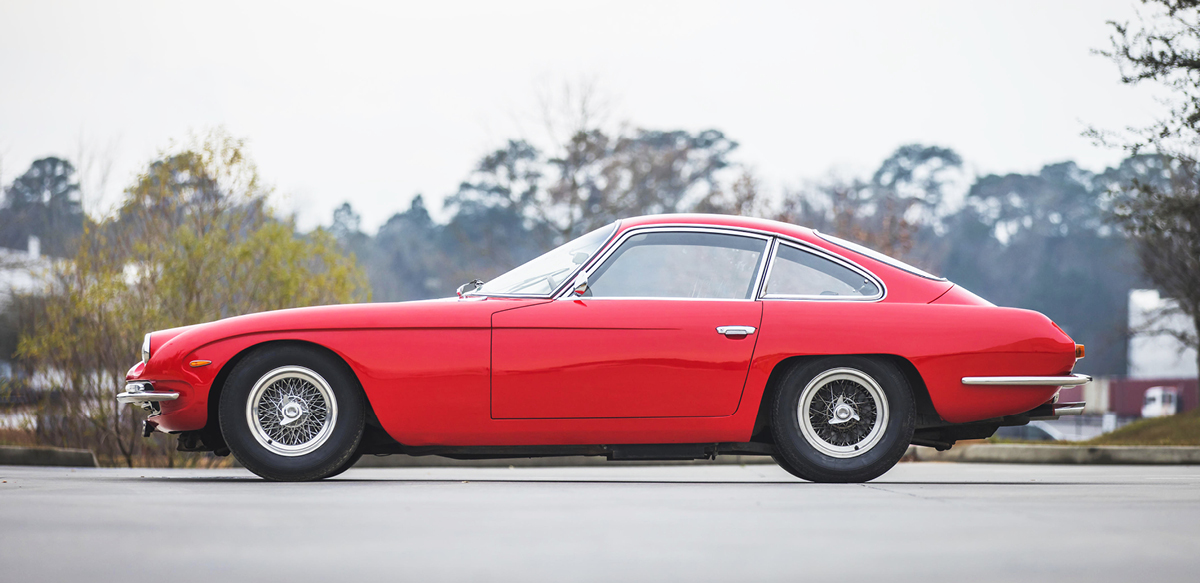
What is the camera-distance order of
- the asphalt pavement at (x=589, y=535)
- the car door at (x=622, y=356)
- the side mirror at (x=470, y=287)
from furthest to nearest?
1. the side mirror at (x=470, y=287)
2. the car door at (x=622, y=356)
3. the asphalt pavement at (x=589, y=535)

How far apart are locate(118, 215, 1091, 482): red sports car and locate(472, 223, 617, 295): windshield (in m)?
0.02

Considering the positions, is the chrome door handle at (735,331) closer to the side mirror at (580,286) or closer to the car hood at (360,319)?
the side mirror at (580,286)

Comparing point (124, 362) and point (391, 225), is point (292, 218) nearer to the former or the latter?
point (124, 362)

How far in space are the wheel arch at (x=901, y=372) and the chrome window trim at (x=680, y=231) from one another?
0.39 metres

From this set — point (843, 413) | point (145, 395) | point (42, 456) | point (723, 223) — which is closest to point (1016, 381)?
point (843, 413)

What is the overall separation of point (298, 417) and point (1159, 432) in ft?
46.5

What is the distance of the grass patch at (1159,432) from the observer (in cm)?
1445

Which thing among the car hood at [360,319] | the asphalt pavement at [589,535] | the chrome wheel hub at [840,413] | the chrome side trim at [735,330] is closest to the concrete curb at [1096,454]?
the chrome wheel hub at [840,413]

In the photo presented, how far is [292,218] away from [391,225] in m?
66.5

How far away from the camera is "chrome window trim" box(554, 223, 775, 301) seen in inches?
215

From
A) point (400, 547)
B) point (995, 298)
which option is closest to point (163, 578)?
point (400, 547)

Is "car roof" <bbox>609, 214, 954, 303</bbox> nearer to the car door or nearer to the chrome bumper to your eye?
the car door

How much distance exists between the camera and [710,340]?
531 centimetres

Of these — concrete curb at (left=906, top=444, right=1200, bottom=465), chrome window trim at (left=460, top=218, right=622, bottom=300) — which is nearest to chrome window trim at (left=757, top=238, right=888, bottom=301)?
chrome window trim at (left=460, top=218, right=622, bottom=300)
